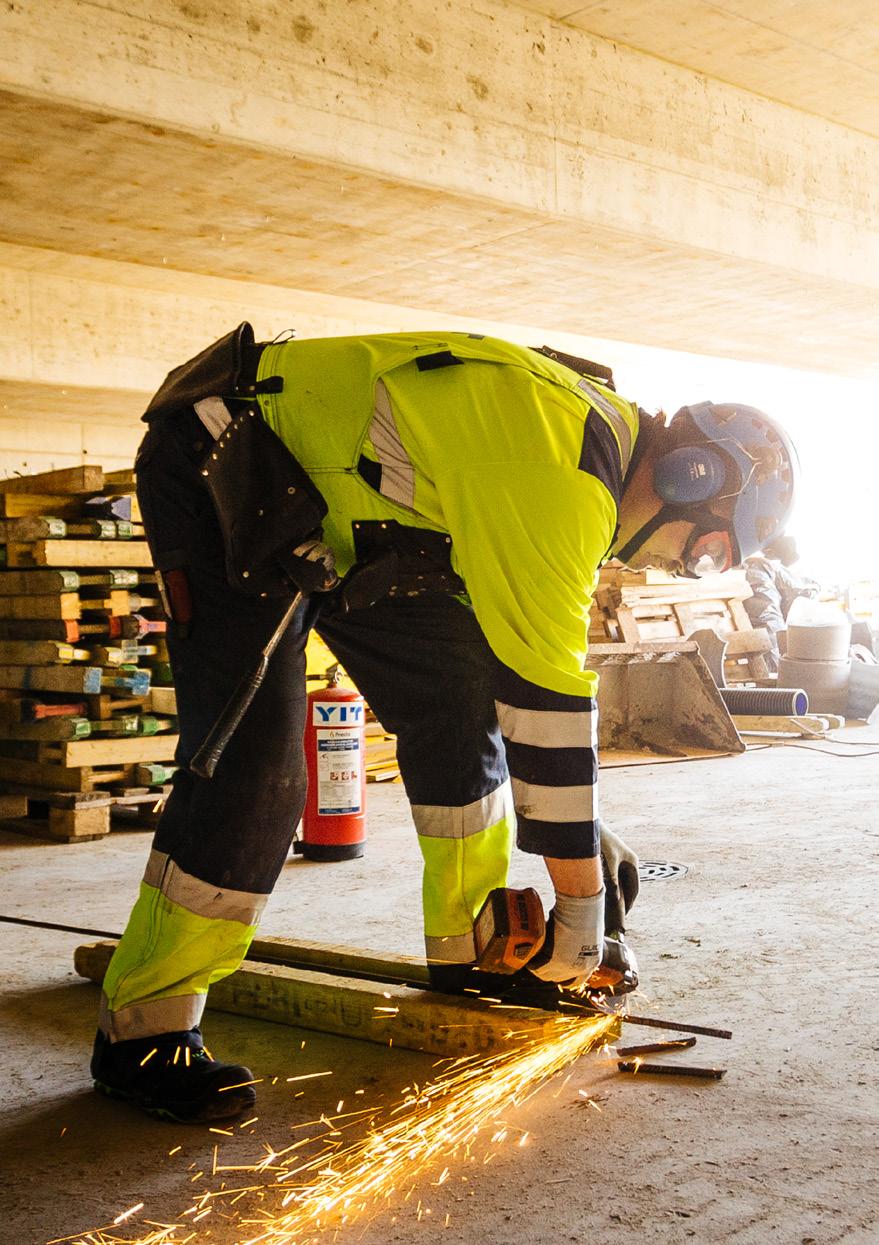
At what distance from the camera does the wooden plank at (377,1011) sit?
291 centimetres

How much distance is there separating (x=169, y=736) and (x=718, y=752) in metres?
3.88

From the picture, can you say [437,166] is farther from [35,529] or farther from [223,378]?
[223,378]

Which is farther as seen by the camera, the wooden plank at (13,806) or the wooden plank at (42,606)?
the wooden plank at (13,806)

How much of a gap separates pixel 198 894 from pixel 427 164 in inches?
155

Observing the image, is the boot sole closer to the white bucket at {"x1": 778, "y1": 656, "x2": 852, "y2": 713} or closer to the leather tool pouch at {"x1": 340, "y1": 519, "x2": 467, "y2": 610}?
the leather tool pouch at {"x1": 340, "y1": 519, "x2": 467, "y2": 610}

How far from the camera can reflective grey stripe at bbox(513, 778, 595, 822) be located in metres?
2.48

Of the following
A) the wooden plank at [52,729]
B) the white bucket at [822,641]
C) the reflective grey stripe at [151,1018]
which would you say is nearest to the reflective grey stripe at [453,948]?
the reflective grey stripe at [151,1018]

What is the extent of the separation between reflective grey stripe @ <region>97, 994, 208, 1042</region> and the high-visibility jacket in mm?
874

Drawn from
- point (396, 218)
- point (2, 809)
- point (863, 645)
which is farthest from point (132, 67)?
point (863, 645)

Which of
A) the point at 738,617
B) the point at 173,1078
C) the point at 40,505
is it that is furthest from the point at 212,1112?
the point at 738,617

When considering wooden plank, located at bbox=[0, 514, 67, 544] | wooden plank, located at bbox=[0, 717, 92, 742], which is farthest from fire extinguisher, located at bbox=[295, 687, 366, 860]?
wooden plank, located at bbox=[0, 514, 67, 544]

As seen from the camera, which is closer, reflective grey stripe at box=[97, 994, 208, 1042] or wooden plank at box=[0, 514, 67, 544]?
reflective grey stripe at box=[97, 994, 208, 1042]

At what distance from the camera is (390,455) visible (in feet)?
8.75

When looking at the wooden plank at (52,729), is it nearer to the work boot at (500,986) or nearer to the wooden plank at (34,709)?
the wooden plank at (34,709)
